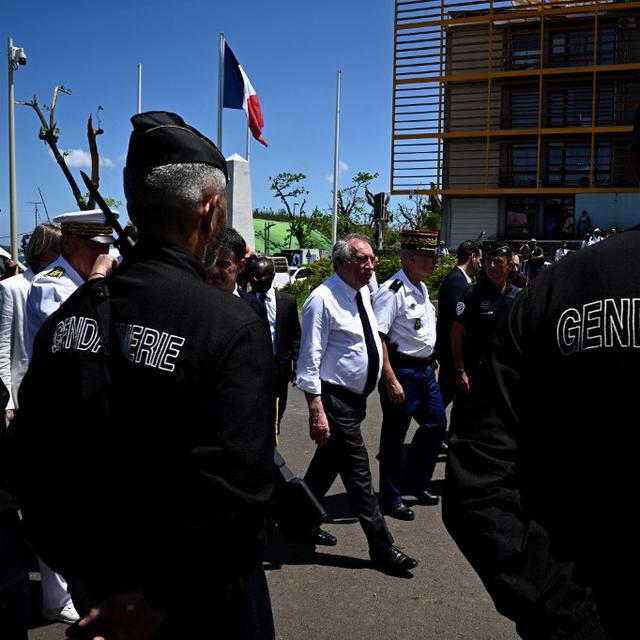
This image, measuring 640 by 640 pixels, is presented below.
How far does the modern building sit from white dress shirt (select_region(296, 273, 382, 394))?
3110cm

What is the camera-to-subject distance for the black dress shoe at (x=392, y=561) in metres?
4.58

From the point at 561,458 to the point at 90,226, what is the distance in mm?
2981

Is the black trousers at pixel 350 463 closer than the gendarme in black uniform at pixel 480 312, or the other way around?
the black trousers at pixel 350 463

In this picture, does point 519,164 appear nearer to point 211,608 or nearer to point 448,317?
point 448,317

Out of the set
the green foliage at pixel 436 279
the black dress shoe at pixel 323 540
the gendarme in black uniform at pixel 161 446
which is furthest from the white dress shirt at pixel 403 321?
the green foliage at pixel 436 279

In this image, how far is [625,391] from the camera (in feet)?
4.81

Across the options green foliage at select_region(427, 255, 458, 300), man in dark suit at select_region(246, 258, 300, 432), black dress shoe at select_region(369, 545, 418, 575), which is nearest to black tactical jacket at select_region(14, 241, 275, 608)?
black dress shoe at select_region(369, 545, 418, 575)

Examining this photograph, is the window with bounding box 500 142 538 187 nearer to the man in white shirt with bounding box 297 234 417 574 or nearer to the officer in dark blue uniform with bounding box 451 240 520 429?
the officer in dark blue uniform with bounding box 451 240 520 429

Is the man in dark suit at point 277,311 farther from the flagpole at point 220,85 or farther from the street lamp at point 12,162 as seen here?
A: the street lamp at point 12,162

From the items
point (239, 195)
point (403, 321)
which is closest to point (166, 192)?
point (403, 321)

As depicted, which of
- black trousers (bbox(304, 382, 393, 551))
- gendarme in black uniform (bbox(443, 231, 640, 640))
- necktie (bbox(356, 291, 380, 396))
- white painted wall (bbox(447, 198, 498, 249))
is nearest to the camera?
gendarme in black uniform (bbox(443, 231, 640, 640))

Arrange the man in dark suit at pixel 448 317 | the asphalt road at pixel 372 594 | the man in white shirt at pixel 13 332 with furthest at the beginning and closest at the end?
the man in dark suit at pixel 448 317 < the man in white shirt at pixel 13 332 < the asphalt road at pixel 372 594

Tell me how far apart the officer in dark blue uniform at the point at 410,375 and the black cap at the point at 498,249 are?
46cm

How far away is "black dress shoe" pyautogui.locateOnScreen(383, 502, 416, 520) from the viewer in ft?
18.3
